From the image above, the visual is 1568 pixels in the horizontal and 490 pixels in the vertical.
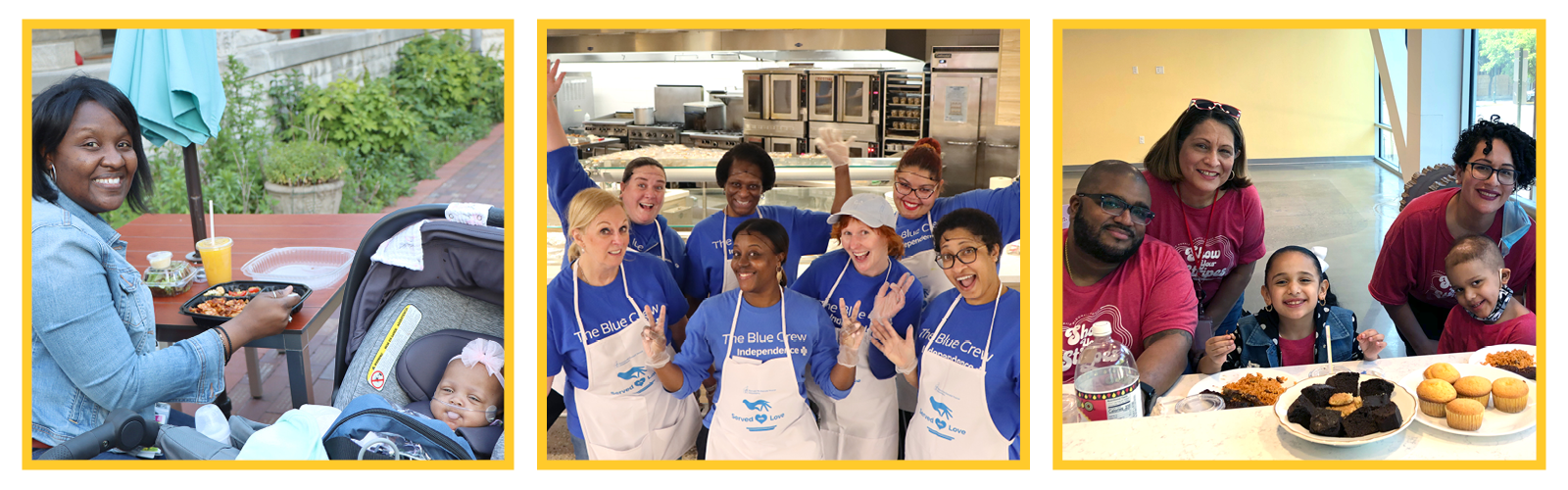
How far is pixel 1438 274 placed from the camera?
3.02 meters

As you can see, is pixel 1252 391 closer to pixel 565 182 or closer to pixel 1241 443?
pixel 1241 443

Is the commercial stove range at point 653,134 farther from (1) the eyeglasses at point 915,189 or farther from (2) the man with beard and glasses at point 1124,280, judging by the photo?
(2) the man with beard and glasses at point 1124,280

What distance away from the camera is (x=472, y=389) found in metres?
2.43

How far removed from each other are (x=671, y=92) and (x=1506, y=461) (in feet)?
12.0

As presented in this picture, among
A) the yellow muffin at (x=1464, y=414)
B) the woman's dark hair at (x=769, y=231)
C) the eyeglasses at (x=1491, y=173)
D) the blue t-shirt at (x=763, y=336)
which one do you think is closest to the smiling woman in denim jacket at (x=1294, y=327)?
the yellow muffin at (x=1464, y=414)

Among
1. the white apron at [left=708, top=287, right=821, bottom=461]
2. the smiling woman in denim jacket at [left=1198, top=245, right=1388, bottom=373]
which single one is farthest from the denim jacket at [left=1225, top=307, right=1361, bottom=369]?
the white apron at [left=708, top=287, right=821, bottom=461]

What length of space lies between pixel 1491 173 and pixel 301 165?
6334 mm

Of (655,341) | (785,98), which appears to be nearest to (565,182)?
(655,341)

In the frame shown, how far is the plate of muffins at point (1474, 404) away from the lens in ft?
6.77

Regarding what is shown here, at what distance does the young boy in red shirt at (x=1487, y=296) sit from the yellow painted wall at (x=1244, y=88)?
313cm

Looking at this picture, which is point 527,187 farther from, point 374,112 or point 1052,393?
point 374,112

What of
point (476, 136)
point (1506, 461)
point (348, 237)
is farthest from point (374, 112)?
point (1506, 461)
